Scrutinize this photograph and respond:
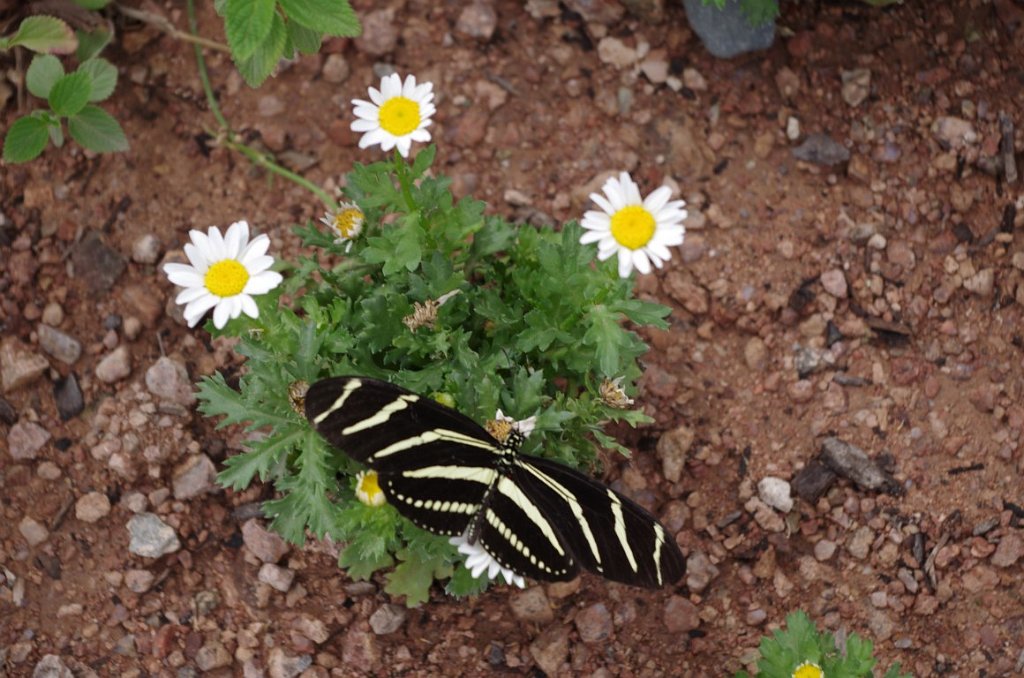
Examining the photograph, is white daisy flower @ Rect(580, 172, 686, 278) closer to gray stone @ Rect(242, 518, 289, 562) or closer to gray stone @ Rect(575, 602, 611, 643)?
gray stone @ Rect(575, 602, 611, 643)

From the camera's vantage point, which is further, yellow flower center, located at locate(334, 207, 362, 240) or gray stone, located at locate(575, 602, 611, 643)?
gray stone, located at locate(575, 602, 611, 643)

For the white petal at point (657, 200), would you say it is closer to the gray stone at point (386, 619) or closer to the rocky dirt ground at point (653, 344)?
the rocky dirt ground at point (653, 344)

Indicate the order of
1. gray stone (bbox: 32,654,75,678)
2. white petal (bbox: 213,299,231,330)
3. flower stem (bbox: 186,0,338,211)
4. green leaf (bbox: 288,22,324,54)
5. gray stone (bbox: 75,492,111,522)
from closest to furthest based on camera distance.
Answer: white petal (bbox: 213,299,231,330) → green leaf (bbox: 288,22,324,54) → gray stone (bbox: 32,654,75,678) → gray stone (bbox: 75,492,111,522) → flower stem (bbox: 186,0,338,211)

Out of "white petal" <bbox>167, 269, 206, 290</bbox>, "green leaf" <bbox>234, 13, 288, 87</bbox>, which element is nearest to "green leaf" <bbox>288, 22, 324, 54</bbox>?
"green leaf" <bbox>234, 13, 288, 87</bbox>

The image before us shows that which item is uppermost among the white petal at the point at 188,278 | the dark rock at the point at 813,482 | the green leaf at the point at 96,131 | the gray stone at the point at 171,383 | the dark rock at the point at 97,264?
the green leaf at the point at 96,131

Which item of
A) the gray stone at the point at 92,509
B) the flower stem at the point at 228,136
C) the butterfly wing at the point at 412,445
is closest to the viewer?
the butterfly wing at the point at 412,445

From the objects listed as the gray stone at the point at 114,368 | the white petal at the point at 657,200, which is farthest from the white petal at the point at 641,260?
the gray stone at the point at 114,368
